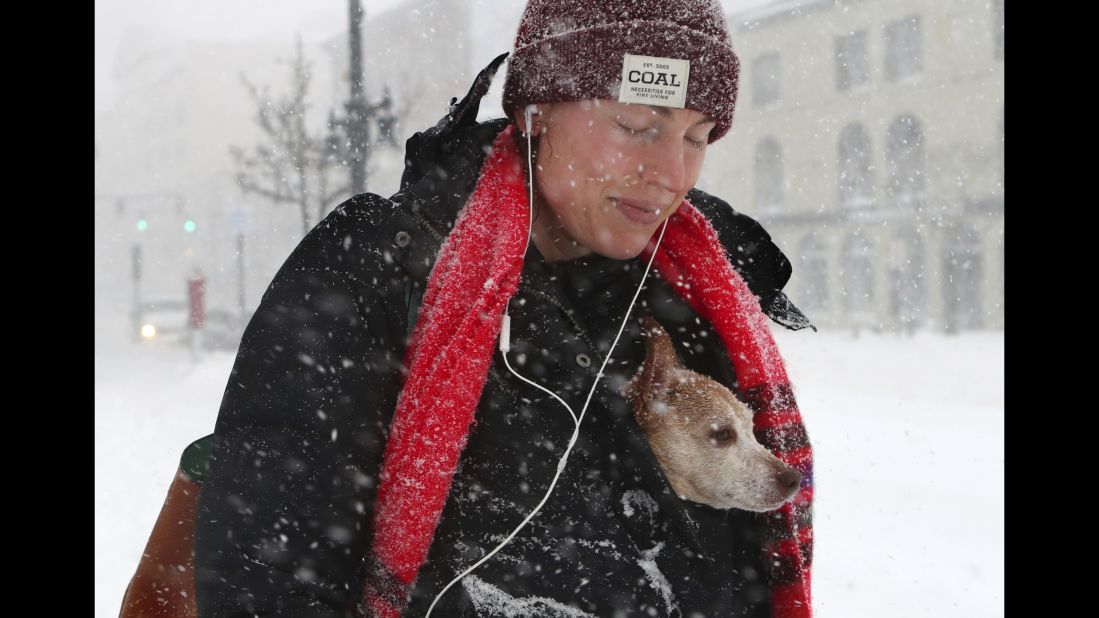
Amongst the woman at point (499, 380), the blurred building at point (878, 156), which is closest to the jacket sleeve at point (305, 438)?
the woman at point (499, 380)

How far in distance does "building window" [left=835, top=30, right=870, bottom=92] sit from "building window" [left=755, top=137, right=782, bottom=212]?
2.10m

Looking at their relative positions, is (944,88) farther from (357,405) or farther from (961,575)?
(357,405)

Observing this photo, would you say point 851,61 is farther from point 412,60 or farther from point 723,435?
point 723,435

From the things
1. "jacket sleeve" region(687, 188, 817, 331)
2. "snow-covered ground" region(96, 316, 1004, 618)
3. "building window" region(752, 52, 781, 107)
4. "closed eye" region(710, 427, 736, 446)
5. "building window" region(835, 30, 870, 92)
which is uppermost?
"building window" region(835, 30, 870, 92)

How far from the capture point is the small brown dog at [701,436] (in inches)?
63.7

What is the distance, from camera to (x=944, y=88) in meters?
16.3

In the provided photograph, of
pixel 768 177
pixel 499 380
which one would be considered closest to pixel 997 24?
pixel 768 177

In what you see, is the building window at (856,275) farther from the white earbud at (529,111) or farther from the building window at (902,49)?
the white earbud at (529,111)

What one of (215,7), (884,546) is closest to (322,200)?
(215,7)

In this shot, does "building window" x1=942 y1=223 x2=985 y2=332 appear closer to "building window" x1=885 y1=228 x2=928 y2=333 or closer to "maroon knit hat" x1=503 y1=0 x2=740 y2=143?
"building window" x1=885 y1=228 x2=928 y2=333

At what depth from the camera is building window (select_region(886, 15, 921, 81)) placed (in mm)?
16547

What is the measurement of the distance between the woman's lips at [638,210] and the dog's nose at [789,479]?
59cm

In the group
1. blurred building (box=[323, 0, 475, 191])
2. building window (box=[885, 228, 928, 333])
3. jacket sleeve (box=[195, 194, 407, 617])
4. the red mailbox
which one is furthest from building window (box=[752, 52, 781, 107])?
jacket sleeve (box=[195, 194, 407, 617])
